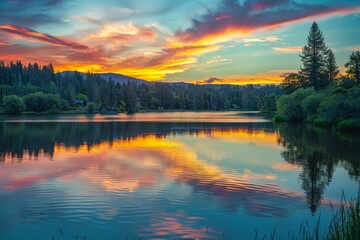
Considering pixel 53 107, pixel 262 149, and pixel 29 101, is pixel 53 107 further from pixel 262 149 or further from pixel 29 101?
pixel 262 149

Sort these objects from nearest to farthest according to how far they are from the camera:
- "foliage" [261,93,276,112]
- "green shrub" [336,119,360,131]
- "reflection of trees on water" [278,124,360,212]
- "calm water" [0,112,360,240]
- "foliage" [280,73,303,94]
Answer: "calm water" [0,112,360,240] < "reflection of trees on water" [278,124,360,212] < "green shrub" [336,119,360,131] < "foliage" [280,73,303,94] < "foliage" [261,93,276,112]

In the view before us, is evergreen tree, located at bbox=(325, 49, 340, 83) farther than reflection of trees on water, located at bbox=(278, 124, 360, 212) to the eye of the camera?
Yes

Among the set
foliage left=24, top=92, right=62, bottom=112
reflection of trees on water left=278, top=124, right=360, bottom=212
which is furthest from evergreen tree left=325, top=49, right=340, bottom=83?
foliage left=24, top=92, right=62, bottom=112

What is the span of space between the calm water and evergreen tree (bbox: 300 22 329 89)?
6349 cm

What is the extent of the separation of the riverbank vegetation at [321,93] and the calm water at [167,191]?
2210 cm

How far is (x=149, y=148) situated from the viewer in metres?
32.1

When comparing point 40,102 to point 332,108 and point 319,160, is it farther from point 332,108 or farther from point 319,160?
point 319,160

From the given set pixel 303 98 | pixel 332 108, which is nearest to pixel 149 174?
pixel 332 108

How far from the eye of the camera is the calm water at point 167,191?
11570 millimetres

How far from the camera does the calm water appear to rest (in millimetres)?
11570

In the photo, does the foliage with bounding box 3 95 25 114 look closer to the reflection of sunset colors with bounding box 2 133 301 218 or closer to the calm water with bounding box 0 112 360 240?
the calm water with bounding box 0 112 360 240

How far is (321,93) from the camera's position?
7044 cm

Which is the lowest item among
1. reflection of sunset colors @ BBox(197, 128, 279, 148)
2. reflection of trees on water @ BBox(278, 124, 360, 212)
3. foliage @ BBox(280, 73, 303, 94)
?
reflection of trees on water @ BBox(278, 124, 360, 212)

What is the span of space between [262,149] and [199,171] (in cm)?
1215
